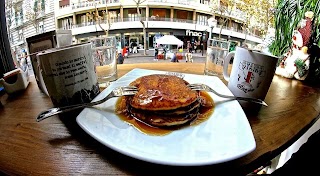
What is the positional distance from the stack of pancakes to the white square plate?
0.04 meters

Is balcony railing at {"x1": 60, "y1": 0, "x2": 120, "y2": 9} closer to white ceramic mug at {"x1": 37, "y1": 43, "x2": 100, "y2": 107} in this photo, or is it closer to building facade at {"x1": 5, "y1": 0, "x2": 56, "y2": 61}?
building facade at {"x1": 5, "y1": 0, "x2": 56, "y2": 61}

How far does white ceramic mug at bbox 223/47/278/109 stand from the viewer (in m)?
0.50

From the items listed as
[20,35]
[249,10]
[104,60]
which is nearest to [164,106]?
[104,60]

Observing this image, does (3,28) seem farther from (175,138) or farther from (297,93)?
(297,93)

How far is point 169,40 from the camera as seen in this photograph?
3219 millimetres

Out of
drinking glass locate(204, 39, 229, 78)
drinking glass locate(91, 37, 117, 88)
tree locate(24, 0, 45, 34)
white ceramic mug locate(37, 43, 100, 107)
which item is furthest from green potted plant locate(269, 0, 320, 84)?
tree locate(24, 0, 45, 34)

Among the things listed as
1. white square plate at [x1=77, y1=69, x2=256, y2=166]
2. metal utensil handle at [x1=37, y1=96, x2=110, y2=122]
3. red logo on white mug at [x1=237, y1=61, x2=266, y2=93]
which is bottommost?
white square plate at [x1=77, y1=69, x2=256, y2=166]

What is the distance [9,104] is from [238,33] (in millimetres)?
2616

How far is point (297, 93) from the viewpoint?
0.73m

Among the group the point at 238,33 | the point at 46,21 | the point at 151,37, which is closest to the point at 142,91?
the point at 46,21

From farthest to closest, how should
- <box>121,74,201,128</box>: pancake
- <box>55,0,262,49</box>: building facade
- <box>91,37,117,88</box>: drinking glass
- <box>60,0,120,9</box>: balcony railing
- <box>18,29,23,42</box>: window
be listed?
<box>55,0,262,49</box>: building facade < <box>60,0,120,9</box>: balcony railing < <box>18,29,23,42</box>: window < <box>91,37,117,88</box>: drinking glass < <box>121,74,201,128</box>: pancake

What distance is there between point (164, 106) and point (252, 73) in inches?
10.7

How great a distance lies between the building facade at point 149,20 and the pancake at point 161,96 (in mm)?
1605

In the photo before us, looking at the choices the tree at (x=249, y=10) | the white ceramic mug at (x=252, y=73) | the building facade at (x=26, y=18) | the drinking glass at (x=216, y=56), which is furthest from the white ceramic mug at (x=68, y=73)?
the tree at (x=249, y=10)
